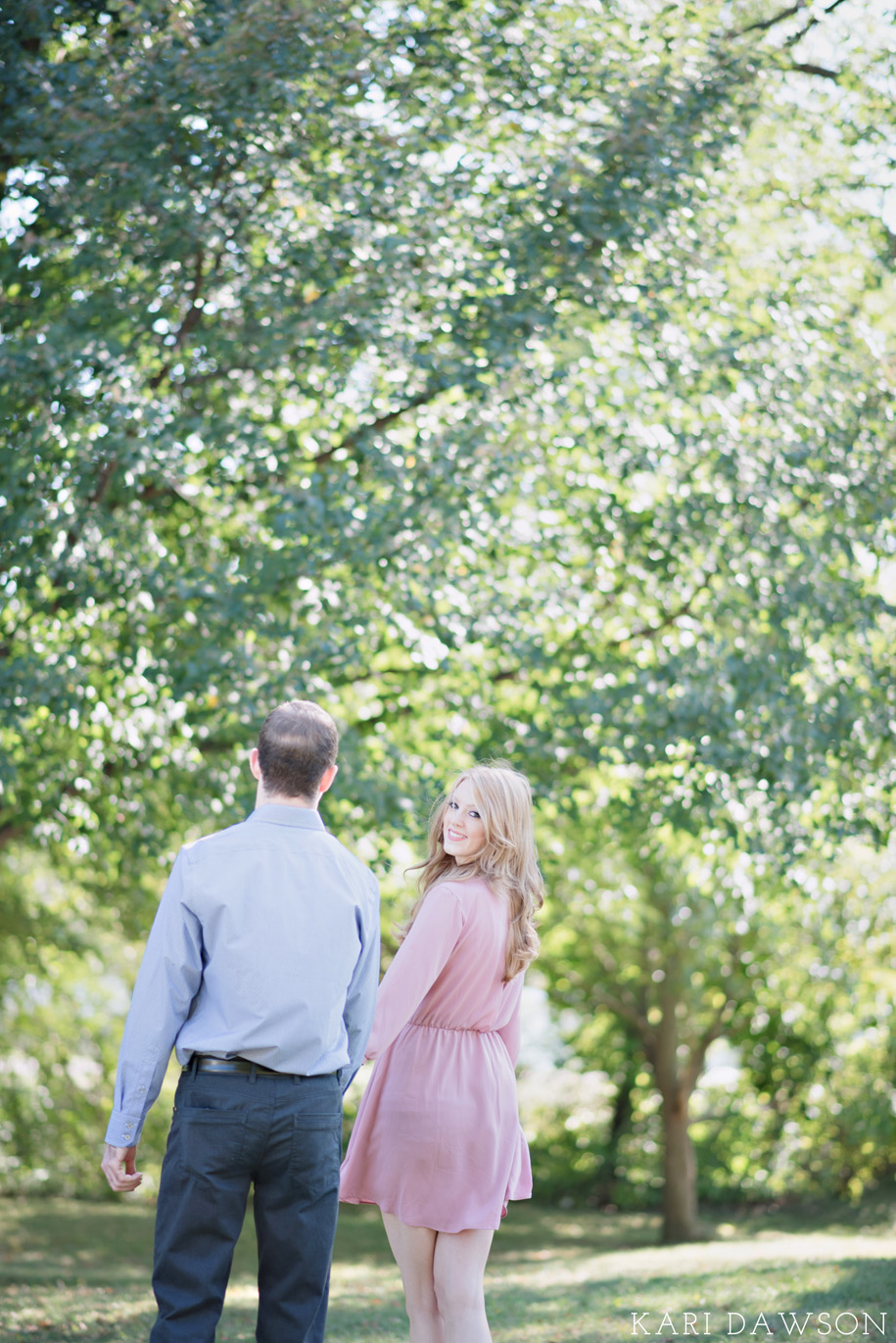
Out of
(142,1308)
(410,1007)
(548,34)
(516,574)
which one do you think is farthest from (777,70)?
(142,1308)

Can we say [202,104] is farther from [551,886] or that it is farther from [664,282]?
[551,886]

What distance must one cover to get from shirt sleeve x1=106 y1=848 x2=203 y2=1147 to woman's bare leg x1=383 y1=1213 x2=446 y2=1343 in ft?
3.08

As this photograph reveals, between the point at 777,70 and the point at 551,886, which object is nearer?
the point at 777,70

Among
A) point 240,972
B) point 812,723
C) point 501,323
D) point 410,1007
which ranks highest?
point 501,323

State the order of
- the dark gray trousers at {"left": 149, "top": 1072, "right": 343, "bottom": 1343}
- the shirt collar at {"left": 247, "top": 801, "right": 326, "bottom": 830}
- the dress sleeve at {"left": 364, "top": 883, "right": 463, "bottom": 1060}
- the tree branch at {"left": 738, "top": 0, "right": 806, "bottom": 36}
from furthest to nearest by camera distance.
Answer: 1. the tree branch at {"left": 738, "top": 0, "right": 806, "bottom": 36}
2. the dress sleeve at {"left": 364, "top": 883, "right": 463, "bottom": 1060}
3. the shirt collar at {"left": 247, "top": 801, "right": 326, "bottom": 830}
4. the dark gray trousers at {"left": 149, "top": 1072, "right": 343, "bottom": 1343}

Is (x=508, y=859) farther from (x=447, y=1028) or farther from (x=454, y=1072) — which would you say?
(x=454, y=1072)

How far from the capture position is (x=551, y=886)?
38.5ft

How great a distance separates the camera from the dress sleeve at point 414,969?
342cm

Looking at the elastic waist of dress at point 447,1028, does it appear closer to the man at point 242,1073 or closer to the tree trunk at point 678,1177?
the man at point 242,1073

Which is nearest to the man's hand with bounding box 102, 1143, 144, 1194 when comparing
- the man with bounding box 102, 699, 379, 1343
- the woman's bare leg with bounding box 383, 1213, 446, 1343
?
the man with bounding box 102, 699, 379, 1343

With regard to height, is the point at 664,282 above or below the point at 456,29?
below

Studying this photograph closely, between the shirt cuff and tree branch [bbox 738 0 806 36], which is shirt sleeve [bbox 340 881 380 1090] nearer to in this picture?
the shirt cuff

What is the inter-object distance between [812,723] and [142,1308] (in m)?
4.95

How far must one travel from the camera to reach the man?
9.57 feet
